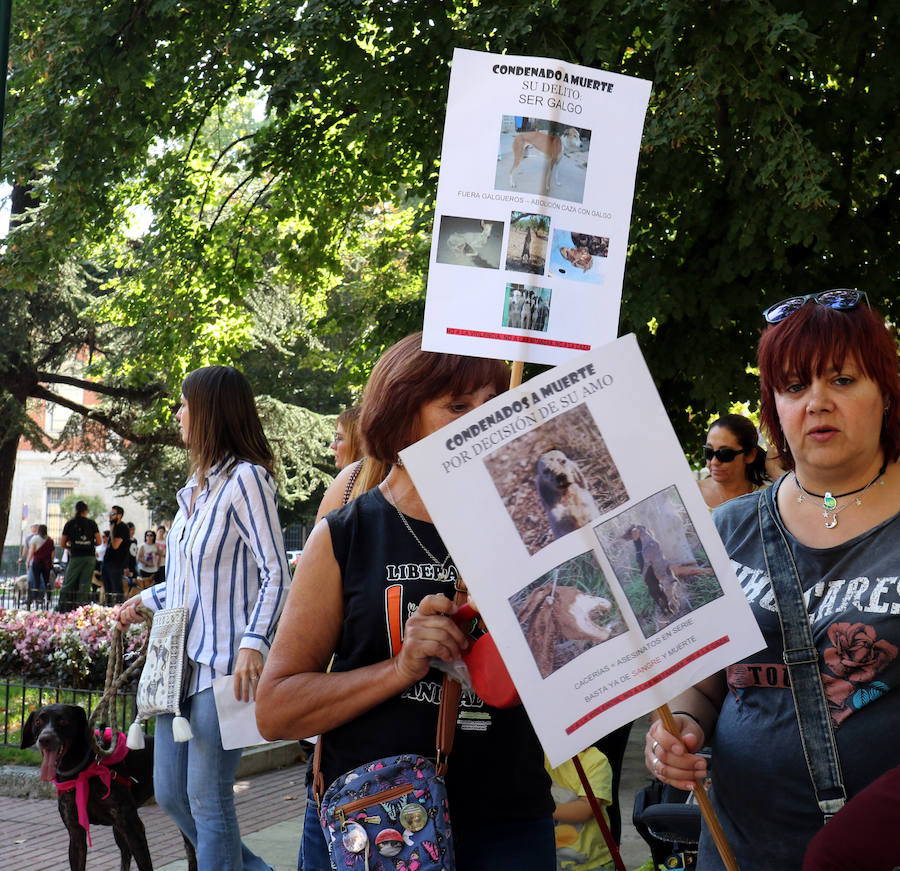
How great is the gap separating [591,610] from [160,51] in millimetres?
9063

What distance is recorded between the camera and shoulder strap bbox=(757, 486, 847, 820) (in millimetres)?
2018

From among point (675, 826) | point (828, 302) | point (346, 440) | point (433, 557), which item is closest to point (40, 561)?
point (346, 440)

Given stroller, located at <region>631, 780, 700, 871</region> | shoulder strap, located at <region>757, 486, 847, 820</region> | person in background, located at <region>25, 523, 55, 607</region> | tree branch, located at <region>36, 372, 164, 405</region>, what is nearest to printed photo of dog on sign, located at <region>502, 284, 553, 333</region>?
shoulder strap, located at <region>757, 486, 847, 820</region>

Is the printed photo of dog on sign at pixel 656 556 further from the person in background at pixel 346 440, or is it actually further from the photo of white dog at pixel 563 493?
the person in background at pixel 346 440

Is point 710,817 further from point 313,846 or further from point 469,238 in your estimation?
point 469,238

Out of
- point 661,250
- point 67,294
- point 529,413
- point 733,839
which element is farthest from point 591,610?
point 67,294

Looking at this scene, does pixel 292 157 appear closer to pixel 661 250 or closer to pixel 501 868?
pixel 661 250

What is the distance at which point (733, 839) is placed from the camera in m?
2.21

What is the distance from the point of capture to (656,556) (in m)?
1.92

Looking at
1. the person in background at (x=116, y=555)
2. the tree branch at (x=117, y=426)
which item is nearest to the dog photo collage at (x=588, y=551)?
the tree branch at (x=117, y=426)

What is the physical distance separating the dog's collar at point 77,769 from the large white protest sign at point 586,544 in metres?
3.85

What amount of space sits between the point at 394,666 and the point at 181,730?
2.09 metres

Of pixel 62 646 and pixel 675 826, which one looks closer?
pixel 675 826

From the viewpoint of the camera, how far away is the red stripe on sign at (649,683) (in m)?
1.87
